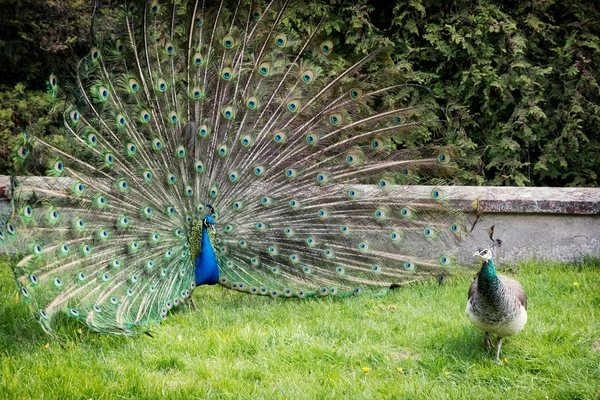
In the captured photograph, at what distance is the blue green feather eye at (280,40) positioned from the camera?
188 inches

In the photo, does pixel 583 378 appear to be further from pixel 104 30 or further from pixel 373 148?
pixel 104 30

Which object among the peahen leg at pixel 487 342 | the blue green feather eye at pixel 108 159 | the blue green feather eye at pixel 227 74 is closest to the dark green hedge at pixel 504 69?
the blue green feather eye at pixel 227 74

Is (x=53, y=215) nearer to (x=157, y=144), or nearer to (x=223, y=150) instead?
(x=157, y=144)

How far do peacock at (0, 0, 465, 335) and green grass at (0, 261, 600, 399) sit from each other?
31 centimetres

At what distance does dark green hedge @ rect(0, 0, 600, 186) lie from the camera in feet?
21.2

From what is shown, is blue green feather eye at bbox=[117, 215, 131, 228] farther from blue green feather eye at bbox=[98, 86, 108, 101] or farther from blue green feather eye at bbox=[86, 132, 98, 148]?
blue green feather eye at bbox=[98, 86, 108, 101]

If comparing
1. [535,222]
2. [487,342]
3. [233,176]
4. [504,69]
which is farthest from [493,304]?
[504,69]

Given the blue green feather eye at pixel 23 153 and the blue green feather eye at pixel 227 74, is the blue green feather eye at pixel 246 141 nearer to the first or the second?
the blue green feather eye at pixel 227 74

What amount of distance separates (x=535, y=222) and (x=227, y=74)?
269 cm

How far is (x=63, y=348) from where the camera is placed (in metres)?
3.69

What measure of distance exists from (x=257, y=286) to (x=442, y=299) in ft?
4.26

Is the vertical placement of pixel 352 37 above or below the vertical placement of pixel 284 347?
above

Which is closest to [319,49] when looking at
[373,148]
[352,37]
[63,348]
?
[373,148]

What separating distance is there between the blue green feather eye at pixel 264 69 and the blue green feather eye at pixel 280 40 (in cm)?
17
